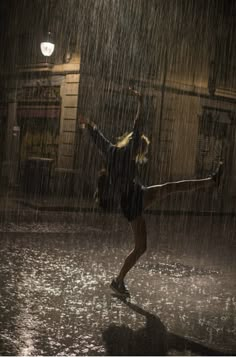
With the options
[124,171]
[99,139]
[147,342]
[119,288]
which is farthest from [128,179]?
[147,342]

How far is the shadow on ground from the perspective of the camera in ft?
15.7

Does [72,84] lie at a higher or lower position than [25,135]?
higher

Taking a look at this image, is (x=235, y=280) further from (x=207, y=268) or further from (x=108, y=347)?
(x=108, y=347)

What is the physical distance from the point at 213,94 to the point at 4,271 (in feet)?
69.3

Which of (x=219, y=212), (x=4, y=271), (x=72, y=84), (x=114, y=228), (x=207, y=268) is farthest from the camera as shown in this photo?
(x=72, y=84)

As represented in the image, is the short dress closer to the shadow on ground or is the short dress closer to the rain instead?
the rain

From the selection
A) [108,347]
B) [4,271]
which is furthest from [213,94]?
[108,347]

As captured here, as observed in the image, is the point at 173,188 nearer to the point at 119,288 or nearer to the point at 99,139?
the point at 99,139

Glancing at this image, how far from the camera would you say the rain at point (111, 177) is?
561 centimetres

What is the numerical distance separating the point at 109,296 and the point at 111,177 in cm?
131

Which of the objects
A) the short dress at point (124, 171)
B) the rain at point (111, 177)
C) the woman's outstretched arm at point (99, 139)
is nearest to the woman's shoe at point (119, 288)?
the rain at point (111, 177)

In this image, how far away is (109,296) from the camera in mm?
6586

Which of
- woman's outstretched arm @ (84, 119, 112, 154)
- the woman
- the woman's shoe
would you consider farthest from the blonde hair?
the woman's shoe

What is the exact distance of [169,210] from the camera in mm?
18016
